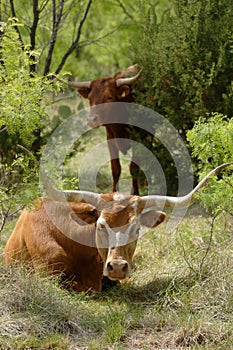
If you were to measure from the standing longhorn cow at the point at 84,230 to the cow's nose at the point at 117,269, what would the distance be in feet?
0.45

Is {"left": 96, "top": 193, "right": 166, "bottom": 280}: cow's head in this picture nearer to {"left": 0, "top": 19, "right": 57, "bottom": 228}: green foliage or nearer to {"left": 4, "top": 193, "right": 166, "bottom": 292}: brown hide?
{"left": 4, "top": 193, "right": 166, "bottom": 292}: brown hide

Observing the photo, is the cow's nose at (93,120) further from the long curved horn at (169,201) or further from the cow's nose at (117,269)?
the cow's nose at (117,269)

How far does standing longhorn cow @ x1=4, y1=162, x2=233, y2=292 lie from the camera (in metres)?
6.20

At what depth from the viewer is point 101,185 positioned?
1123cm

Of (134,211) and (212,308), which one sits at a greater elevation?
(134,211)

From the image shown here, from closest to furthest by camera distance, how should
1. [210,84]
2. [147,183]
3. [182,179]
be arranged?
1. [210,84]
2. [182,179]
3. [147,183]

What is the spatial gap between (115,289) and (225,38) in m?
3.90

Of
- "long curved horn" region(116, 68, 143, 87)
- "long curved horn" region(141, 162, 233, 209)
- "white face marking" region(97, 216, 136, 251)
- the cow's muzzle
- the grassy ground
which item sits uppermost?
"long curved horn" region(116, 68, 143, 87)

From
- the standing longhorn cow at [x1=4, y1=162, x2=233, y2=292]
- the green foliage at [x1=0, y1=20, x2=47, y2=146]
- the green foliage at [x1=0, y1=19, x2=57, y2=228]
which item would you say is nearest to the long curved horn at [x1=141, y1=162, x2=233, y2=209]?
the standing longhorn cow at [x1=4, y1=162, x2=233, y2=292]


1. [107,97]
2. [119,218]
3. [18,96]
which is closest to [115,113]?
[107,97]

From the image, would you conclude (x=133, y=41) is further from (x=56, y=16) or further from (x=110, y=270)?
(x=110, y=270)

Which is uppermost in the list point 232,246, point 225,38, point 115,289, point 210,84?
point 225,38

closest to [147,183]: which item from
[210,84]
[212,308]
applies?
[210,84]

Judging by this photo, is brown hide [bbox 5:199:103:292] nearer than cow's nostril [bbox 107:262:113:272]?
No
